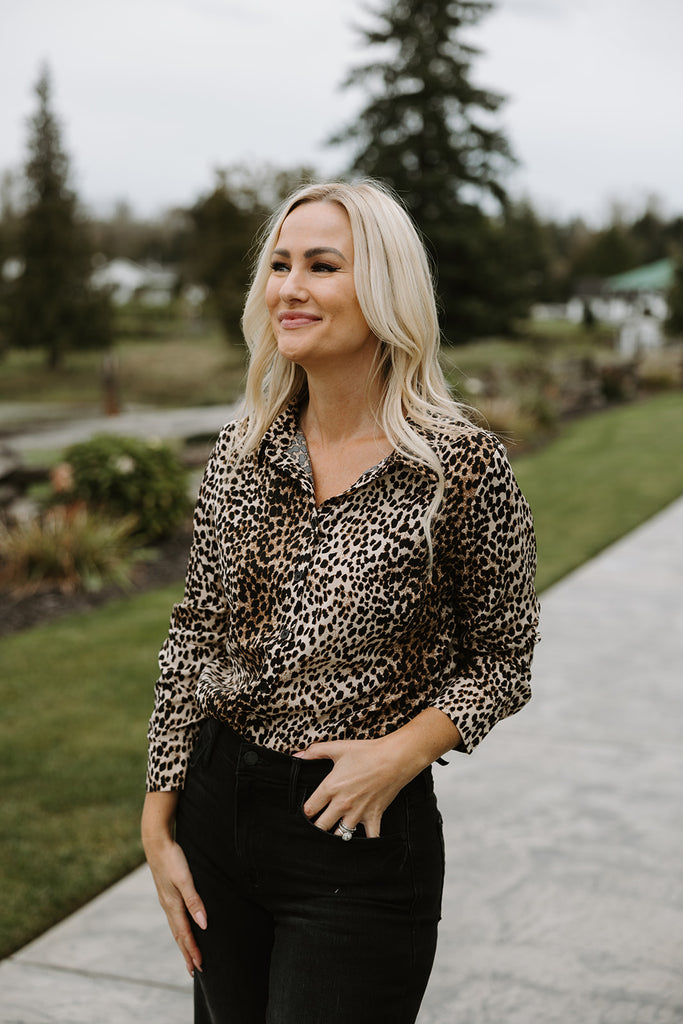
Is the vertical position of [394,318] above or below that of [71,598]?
above

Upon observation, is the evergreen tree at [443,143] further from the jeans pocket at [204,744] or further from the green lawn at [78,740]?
the jeans pocket at [204,744]

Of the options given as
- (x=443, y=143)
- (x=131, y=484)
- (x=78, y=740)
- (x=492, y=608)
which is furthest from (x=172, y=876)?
(x=443, y=143)

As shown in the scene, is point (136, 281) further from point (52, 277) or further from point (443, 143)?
point (443, 143)

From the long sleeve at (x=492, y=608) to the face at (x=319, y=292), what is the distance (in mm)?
329

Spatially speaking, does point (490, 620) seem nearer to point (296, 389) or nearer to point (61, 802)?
point (296, 389)

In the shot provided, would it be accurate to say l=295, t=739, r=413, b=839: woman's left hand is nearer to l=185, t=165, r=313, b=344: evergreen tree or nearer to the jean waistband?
the jean waistband

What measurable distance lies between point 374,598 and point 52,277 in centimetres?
4262

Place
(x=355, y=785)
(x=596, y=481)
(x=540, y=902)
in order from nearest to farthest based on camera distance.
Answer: (x=355, y=785), (x=540, y=902), (x=596, y=481)

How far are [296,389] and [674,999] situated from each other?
2127 mm

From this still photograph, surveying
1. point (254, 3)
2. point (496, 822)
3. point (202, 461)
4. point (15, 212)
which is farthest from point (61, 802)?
point (15, 212)

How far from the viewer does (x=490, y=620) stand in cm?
175

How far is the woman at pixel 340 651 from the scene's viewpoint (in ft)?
5.43

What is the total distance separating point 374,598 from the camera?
5.48 ft

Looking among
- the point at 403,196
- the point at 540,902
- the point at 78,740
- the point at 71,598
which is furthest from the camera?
the point at 403,196
